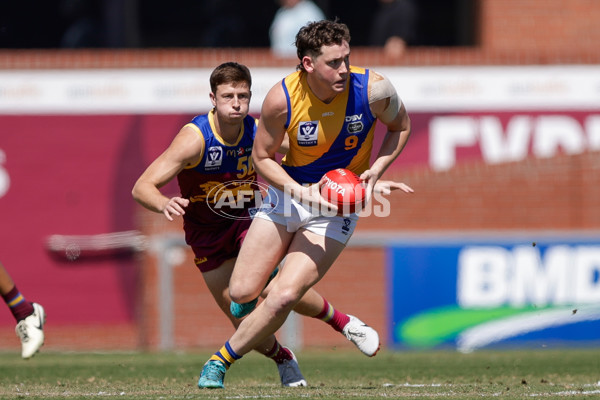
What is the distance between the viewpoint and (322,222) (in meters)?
7.19

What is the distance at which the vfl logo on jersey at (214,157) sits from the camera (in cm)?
749

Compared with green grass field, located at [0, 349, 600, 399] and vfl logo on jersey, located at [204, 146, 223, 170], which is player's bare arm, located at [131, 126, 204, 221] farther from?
green grass field, located at [0, 349, 600, 399]

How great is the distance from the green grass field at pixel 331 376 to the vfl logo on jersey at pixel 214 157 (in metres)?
1.54

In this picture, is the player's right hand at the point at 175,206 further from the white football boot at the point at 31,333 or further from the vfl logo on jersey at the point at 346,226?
the white football boot at the point at 31,333

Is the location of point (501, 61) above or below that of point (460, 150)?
above

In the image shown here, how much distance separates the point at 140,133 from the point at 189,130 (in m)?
6.92

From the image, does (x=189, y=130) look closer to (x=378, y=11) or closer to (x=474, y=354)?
(x=474, y=354)

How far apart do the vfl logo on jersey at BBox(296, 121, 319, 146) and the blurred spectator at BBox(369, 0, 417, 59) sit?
7504 millimetres

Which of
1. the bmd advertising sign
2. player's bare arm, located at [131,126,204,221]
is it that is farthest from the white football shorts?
the bmd advertising sign

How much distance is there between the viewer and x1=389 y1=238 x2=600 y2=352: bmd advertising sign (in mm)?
12109

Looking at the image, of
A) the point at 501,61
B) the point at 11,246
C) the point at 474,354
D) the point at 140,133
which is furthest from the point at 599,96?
the point at 11,246

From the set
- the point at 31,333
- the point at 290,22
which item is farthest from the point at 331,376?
the point at 290,22

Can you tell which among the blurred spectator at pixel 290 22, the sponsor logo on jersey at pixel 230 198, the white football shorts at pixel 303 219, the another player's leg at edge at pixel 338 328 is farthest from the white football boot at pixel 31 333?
the blurred spectator at pixel 290 22

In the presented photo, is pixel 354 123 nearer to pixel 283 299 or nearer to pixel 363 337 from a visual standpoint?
pixel 283 299
